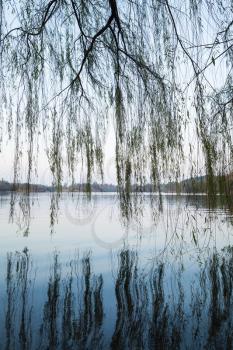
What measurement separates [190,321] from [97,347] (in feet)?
3.03

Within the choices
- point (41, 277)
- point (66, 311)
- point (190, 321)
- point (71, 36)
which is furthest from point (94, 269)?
point (71, 36)

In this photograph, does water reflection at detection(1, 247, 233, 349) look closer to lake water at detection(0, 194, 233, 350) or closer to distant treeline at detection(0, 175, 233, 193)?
lake water at detection(0, 194, 233, 350)

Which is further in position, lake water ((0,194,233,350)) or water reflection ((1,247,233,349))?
water reflection ((1,247,233,349))

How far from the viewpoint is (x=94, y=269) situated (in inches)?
202

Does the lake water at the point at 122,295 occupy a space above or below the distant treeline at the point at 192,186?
below

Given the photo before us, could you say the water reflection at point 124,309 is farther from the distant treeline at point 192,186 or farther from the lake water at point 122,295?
the distant treeline at point 192,186

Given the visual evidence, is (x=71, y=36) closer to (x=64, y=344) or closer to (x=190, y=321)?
(x=64, y=344)

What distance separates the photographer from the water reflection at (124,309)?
2.60 metres

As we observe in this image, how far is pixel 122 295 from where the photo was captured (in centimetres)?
373

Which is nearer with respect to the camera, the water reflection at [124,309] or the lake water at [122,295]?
the lake water at [122,295]

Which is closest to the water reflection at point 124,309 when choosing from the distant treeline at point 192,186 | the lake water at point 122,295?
the lake water at point 122,295

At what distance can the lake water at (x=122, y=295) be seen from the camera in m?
2.35

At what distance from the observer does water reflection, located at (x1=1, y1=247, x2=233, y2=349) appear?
8.53 ft

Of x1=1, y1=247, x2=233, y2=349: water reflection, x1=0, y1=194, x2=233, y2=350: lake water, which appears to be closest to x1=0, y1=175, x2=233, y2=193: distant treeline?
x1=0, y1=194, x2=233, y2=350: lake water
